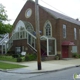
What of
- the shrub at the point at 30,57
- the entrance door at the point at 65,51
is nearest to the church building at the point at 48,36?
the entrance door at the point at 65,51

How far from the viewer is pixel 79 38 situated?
101ft

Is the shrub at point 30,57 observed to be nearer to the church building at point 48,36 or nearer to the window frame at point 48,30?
the church building at point 48,36

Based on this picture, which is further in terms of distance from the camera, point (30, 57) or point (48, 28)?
point (48, 28)

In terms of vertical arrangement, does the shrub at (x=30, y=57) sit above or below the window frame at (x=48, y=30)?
below

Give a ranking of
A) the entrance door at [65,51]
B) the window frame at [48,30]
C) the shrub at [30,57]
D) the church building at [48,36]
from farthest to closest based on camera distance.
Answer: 1. the window frame at [48,30]
2. the entrance door at [65,51]
3. the church building at [48,36]
4. the shrub at [30,57]

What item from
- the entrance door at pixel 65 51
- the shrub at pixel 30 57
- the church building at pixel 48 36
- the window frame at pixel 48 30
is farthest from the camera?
the window frame at pixel 48 30

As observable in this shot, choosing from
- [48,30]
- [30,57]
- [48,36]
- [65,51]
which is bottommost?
[30,57]

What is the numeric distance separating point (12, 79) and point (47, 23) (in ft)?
61.4

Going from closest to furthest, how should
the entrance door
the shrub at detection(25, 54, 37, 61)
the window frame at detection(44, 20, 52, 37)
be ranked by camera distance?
the shrub at detection(25, 54, 37, 61), the entrance door, the window frame at detection(44, 20, 52, 37)

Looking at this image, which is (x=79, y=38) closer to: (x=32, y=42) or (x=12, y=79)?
(x=32, y=42)

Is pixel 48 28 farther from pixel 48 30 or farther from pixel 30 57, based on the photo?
pixel 30 57

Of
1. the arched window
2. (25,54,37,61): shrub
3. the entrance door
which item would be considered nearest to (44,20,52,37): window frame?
the arched window

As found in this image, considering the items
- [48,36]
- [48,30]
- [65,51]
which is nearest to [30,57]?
[48,36]

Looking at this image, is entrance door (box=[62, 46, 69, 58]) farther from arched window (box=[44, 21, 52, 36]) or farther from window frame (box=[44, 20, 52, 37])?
arched window (box=[44, 21, 52, 36])
